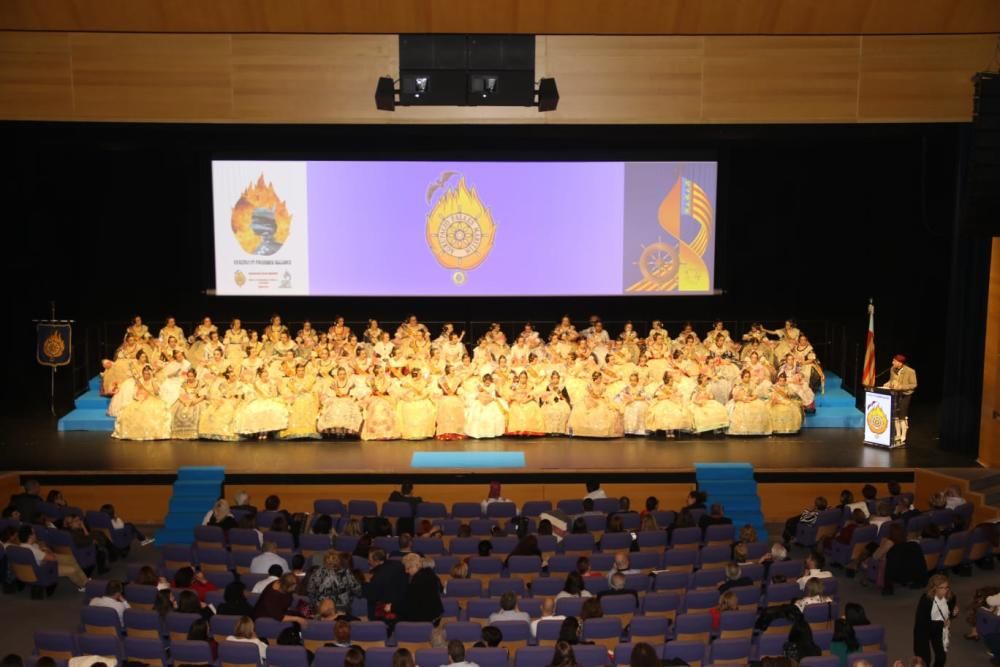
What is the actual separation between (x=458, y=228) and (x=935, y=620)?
1038 cm

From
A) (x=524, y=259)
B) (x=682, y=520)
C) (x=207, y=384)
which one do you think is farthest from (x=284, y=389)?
(x=682, y=520)

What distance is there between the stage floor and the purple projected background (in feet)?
9.65

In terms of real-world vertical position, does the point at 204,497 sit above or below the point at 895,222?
below

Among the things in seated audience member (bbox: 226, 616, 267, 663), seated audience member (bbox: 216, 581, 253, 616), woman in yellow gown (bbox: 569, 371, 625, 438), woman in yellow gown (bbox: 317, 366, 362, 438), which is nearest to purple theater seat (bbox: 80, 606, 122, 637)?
seated audience member (bbox: 216, 581, 253, 616)

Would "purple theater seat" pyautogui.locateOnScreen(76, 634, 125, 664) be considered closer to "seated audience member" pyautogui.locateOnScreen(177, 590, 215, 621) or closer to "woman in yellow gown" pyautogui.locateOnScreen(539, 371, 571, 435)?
"seated audience member" pyautogui.locateOnScreen(177, 590, 215, 621)

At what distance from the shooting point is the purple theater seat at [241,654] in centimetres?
842

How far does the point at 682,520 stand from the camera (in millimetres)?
12164

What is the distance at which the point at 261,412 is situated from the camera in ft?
53.0

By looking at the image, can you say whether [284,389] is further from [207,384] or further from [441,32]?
[441,32]

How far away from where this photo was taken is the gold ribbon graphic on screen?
18047 millimetres

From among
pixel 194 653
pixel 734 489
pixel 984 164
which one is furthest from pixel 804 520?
pixel 194 653

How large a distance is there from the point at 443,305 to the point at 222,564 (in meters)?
9.59

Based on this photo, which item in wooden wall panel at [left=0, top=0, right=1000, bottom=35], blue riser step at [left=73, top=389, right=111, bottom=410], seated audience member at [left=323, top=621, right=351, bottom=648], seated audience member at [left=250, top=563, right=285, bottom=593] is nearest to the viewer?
seated audience member at [left=323, top=621, right=351, bottom=648]

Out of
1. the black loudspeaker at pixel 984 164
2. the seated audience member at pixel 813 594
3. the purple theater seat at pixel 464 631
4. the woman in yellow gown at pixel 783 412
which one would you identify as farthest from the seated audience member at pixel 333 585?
the black loudspeaker at pixel 984 164
